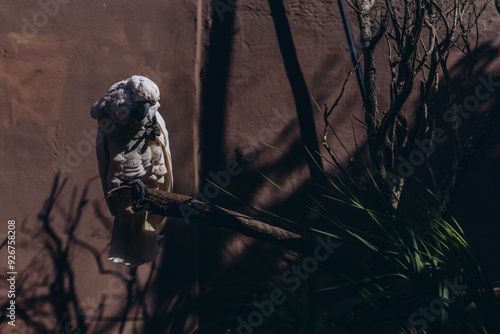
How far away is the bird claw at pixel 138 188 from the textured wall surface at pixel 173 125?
40.9 inches

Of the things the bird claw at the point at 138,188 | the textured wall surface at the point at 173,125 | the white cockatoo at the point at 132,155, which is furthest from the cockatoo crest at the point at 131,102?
the textured wall surface at the point at 173,125

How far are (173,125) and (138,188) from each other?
4.24 feet

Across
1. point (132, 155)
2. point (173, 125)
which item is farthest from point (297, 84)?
point (132, 155)

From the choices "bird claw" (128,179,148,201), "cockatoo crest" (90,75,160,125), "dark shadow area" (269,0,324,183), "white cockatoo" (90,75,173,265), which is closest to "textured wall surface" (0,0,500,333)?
"dark shadow area" (269,0,324,183)

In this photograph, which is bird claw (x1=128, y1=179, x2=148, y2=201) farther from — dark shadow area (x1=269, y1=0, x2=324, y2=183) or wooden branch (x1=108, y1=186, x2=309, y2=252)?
dark shadow area (x1=269, y1=0, x2=324, y2=183)


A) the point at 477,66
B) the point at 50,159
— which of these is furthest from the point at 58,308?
the point at 477,66

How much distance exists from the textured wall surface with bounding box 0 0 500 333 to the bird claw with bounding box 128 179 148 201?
104 cm

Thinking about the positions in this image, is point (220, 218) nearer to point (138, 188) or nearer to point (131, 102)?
point (138, 188)

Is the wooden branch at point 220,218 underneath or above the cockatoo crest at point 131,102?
underneath

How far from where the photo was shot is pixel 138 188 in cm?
256

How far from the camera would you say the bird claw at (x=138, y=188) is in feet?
8.29

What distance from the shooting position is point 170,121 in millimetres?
3779

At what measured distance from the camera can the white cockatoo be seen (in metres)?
2.49

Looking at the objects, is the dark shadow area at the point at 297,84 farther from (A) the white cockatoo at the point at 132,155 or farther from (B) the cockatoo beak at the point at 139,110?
(B) the cockatoo beak at the point at 139,110
